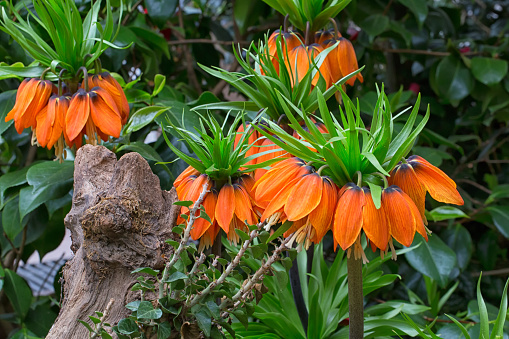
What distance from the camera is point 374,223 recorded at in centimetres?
44

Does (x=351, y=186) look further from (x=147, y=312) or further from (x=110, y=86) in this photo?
(x=110, y=86)

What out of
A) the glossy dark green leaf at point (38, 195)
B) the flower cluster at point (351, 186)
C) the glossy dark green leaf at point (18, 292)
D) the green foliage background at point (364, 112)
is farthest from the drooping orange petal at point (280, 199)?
the glossy dark green leaf at point (18, 292)

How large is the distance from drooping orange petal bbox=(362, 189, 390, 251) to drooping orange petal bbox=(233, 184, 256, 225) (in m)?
0.16

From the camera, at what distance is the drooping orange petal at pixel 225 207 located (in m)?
0.56

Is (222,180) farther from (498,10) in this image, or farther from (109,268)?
(498,10)

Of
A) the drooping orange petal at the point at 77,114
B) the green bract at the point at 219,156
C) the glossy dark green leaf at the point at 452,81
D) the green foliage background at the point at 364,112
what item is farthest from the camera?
the glossy dark green leaf at the point at 452,81

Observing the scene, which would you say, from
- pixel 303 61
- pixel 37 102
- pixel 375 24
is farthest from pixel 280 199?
pixel 375 24

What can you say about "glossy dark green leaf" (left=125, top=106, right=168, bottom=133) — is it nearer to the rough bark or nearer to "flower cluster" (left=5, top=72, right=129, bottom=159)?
"flower cluster" (left=5, top=72, right=129, bottom=159)

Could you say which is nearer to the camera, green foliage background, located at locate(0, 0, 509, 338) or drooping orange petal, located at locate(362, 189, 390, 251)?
drooping orange petal, located at locate(362, 189, 390, 251)

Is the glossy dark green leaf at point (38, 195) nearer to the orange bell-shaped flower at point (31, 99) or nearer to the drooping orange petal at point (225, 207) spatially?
the orange bell-shaped flower at point (31, 99)

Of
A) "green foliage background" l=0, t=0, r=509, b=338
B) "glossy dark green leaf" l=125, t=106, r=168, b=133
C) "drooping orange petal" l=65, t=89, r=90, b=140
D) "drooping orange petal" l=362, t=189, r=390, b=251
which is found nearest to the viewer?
"drooping orange petal" l=362, t=189, r=390, b=251

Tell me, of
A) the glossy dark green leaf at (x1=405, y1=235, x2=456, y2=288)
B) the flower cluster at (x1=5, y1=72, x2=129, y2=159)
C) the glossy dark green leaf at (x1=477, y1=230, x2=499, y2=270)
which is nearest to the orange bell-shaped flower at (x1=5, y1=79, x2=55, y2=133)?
the flower cluster at (x1=5, y1=72, x2=129, y2=159)

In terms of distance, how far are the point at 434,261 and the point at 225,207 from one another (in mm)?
654

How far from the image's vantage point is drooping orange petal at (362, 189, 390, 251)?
44 cm
